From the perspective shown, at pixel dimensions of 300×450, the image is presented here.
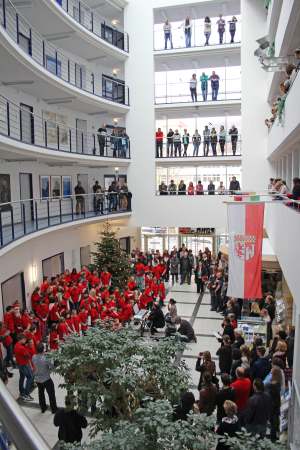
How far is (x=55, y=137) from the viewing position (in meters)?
18.3

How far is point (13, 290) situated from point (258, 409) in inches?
378

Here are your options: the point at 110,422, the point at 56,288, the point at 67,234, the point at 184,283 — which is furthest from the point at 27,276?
the point at 110,422

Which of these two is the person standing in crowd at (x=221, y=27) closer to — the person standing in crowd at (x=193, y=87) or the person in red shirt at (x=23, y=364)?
the person standing in crowd at (x=193, y=87)

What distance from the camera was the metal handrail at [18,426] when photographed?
0.89 meters

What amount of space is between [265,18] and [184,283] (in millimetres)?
13945

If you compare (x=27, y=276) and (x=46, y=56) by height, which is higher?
(x=46, y=56)

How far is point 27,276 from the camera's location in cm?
1434

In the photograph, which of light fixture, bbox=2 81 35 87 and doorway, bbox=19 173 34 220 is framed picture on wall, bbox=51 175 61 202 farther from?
light fixture, bbox=2 81 35 87

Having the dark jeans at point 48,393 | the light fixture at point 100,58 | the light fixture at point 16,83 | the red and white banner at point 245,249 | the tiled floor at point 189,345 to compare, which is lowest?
the tiled floor at point 189,345

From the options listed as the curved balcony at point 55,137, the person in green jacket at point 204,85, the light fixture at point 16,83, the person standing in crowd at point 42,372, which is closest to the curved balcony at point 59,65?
the light fixture at point 16,83

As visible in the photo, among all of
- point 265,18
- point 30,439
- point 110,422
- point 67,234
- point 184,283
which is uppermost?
point 265,18

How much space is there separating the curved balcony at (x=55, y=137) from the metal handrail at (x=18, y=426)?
1334 centimetres

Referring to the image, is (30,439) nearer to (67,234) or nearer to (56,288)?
(56,288)

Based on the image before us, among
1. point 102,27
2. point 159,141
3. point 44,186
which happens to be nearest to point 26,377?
point 44,186
